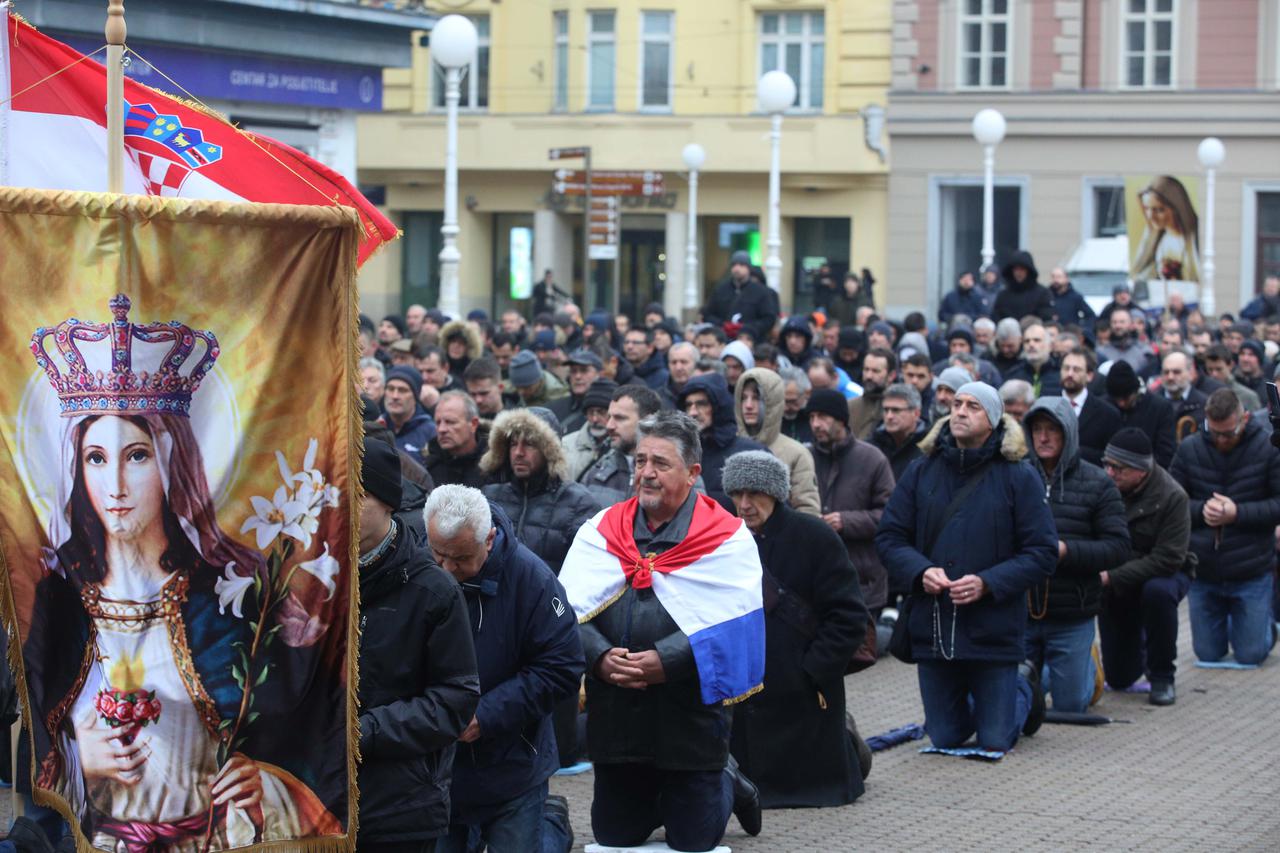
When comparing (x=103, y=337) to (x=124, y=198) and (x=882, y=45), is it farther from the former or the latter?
(x=882, y=45)

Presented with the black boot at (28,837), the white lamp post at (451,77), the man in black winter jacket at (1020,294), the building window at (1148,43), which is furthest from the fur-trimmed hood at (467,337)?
the building window at (1148,43)

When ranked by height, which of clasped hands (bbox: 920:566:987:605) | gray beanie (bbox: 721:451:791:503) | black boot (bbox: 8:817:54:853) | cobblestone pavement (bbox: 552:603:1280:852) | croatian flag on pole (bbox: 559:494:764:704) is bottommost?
cobblestone pavement (bbox: 552:603:1280:852)

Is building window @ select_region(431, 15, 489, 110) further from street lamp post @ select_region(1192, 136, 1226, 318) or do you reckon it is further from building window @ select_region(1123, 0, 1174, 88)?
street lamp post @ select_region(1192, 136, 1226, 318)

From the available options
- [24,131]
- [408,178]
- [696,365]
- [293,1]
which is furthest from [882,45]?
[24,131]

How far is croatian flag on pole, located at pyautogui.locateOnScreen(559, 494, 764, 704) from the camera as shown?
7531mm

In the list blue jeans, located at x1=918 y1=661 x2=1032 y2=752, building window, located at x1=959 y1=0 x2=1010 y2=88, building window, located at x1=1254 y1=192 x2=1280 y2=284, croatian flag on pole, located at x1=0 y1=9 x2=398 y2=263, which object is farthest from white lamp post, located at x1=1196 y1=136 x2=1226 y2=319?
croatian flag on pole, located at x1=0 y1=9 x2=398 y2=263

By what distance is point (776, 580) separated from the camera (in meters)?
9.05

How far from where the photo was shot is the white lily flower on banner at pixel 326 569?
17.1 feet

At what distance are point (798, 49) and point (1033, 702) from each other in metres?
32.2

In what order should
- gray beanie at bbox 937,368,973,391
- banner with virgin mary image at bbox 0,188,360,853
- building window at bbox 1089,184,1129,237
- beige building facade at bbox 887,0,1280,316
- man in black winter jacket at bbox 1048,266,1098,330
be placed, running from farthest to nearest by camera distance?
1. building window at bbox 1089,184,1129,237
2. beige building facade at bbox 887,0,1280,316
3. man in black winter jacket at bbox 1048,266,1098,330
4. gray beanie at bbox 937,368,973,391
5. banner with virgin mary image at bbox 0,188,360,853

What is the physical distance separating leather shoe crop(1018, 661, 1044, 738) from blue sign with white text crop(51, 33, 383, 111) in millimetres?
14133

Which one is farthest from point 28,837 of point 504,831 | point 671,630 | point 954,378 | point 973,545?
point 954,378

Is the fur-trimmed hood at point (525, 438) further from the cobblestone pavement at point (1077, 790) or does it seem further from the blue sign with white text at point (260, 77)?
the blue sign with white text at point (260, 77)

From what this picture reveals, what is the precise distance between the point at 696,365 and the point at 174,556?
10.2 metres
